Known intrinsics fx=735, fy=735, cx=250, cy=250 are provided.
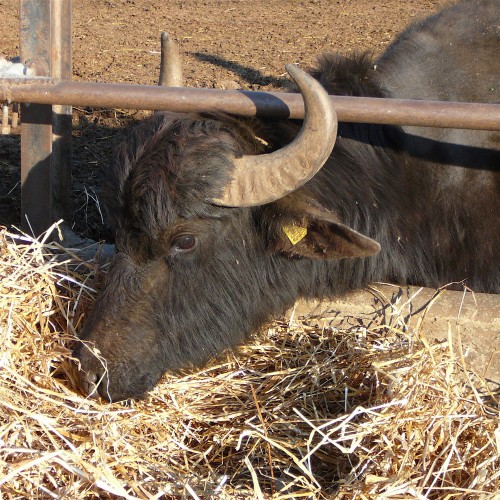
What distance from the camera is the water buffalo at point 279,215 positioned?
313 centimetres

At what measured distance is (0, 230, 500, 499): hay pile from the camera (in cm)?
288

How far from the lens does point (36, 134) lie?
421 cm

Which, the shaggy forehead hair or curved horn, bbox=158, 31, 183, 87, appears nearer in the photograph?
the shaggy forehead hair

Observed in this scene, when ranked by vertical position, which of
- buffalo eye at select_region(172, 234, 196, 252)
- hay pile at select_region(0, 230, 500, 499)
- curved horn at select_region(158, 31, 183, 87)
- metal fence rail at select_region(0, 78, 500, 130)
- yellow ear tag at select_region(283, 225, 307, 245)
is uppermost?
curved horn at select_region(158, 31, 183, 87)

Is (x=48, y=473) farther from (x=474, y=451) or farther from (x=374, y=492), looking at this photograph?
(x=474, y=451)

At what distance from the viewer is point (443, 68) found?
13.3ft

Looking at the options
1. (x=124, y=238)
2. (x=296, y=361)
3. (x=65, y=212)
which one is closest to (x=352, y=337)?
(x=296, y=361)

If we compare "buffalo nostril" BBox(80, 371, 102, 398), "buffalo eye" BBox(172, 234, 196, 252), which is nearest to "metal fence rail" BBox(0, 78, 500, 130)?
"buffalo eye" BBox(172, 234, 196, 252)

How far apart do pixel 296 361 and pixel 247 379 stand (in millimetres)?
260

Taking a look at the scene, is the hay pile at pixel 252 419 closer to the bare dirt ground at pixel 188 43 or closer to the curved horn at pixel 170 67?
the curved horn at pixel 170 67

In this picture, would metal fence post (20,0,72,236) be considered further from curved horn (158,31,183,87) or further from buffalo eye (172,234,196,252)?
buffalo eye (172,234,196,252)

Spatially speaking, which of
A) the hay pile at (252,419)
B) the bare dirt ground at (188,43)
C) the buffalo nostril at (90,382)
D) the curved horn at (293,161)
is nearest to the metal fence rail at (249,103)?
the curved horn at (293,161)

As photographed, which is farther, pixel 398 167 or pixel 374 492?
pixel 398 167

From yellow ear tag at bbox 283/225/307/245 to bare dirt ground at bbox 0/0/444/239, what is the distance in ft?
7.27
